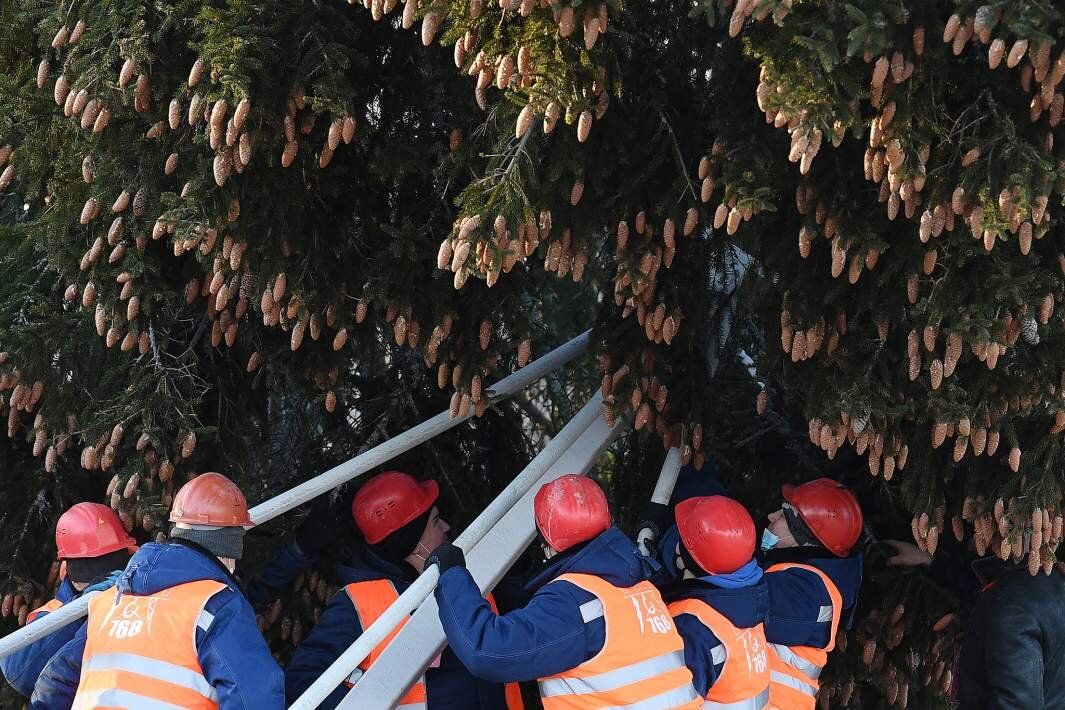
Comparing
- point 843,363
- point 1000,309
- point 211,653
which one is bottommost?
point 211,653

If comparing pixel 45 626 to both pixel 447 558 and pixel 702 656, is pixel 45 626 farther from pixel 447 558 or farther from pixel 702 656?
pixel 702 656

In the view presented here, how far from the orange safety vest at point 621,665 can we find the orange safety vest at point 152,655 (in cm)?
117

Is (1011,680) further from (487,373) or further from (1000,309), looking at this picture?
(487,373)

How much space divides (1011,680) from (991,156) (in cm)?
245

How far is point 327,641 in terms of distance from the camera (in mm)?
4727

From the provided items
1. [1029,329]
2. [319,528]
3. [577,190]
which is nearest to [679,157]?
[577,190]

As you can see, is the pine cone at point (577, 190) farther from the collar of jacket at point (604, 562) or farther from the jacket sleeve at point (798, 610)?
the jacket sleeve at point (798, 610)

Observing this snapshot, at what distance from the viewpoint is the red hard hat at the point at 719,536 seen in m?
4.38

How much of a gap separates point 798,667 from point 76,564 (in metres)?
2.98

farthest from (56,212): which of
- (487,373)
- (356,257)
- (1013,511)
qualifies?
(1013,511)

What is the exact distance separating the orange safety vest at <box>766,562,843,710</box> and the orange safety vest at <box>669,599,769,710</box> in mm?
345

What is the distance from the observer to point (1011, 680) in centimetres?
473

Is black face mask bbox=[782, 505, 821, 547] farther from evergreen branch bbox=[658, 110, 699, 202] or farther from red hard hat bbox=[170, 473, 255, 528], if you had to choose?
red hard hat bbox=[170, 473, 255, 528]

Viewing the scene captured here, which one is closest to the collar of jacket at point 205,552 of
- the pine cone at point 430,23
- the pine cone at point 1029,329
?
the pine cone at point 430,23
